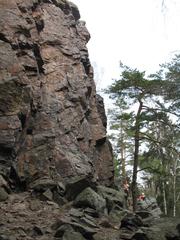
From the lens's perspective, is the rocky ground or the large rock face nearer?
the rocky ground

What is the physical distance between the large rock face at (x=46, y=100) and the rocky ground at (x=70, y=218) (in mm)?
1333

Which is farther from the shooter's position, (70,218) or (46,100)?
(46,100)

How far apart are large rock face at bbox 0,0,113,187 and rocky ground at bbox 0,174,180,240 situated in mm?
1333

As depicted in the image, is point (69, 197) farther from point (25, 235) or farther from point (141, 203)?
point (141, 203)

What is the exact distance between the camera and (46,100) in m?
16.5

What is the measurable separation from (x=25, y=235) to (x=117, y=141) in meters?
27.7

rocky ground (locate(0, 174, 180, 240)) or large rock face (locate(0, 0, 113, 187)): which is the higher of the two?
large rock face (locate(0, 0, 113, 187))

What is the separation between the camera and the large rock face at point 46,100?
13.2 metres

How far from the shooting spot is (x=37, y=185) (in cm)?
1229

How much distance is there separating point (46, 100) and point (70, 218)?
7.90 metres

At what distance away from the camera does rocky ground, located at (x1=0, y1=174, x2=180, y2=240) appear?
849cm

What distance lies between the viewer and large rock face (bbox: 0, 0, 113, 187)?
43.5 ft

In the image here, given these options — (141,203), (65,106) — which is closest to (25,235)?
(65,106)

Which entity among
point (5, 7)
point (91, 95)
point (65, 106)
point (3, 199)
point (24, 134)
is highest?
point (5, 7)
